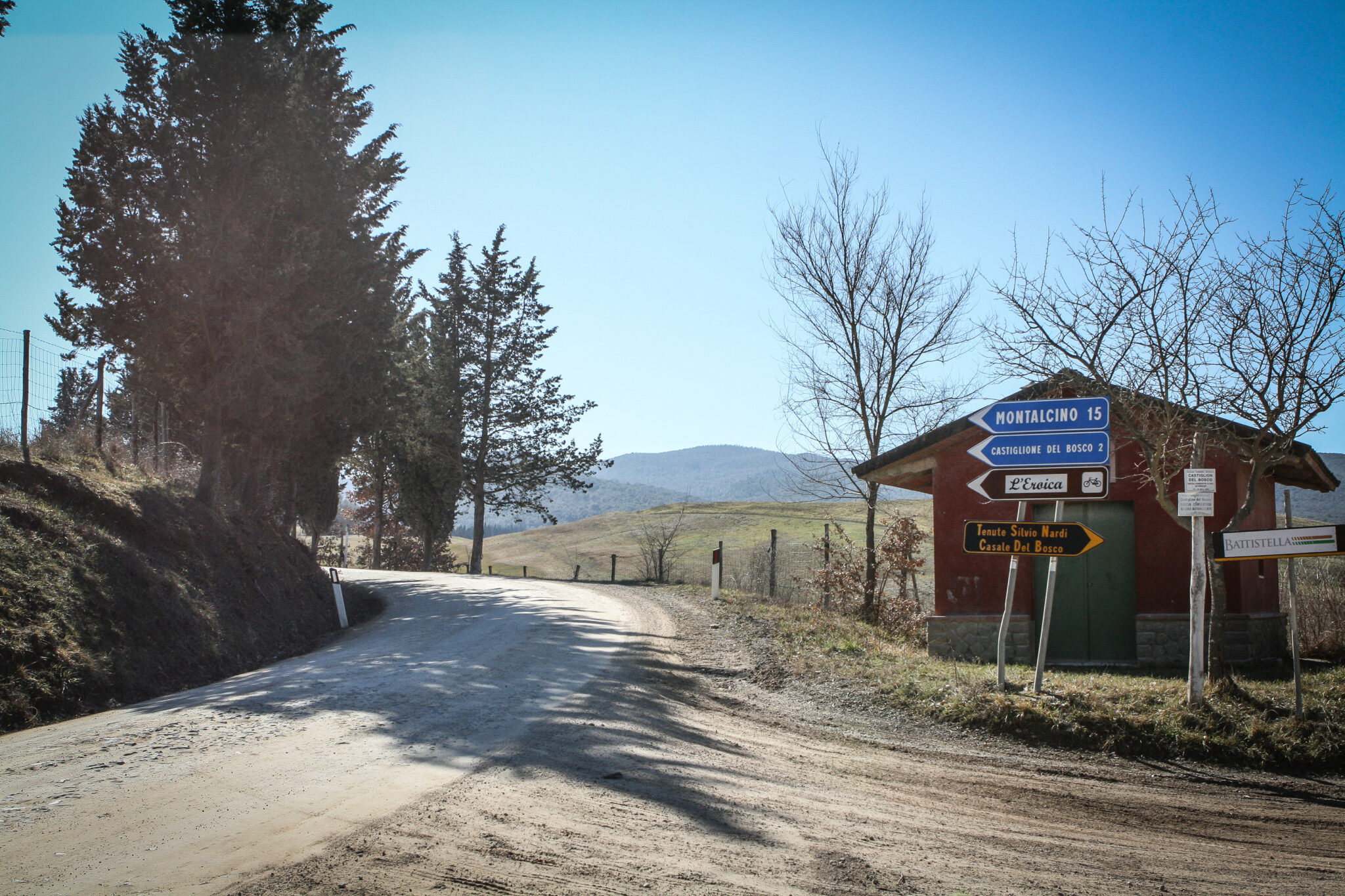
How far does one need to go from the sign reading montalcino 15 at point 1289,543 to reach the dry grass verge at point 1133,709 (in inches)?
55.4

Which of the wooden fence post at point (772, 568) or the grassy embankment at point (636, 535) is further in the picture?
the grassy embankment at point (636, 535)

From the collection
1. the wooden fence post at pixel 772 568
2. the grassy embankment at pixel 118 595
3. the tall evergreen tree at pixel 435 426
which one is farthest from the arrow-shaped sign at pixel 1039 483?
the tall evergreen tree at pixel 435 426

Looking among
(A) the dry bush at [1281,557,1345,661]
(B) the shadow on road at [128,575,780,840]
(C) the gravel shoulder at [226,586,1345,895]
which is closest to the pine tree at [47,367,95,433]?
(B) the shadow on road at [128,575,780,840]

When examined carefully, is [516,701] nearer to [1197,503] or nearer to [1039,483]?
[1039,483]

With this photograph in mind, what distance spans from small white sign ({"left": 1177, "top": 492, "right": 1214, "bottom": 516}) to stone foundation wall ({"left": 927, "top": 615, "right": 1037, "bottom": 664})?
15.1 feet

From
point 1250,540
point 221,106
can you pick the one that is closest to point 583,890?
point 1250,540

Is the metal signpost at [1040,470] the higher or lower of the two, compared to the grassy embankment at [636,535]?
higher

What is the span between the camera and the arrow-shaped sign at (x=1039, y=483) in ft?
26.6

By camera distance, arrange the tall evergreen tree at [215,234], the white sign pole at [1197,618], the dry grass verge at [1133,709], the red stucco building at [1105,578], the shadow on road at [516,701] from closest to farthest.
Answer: the shadow on road at [516,701] → the dry grass verge at [1133,709] → the white sign pole at [1197,618] → the red stucco building at [1105,578] → the tall evergreen tree at [215,234]

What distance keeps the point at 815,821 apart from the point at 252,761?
3.90m

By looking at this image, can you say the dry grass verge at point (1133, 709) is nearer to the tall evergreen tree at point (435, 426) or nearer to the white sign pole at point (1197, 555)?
the white sign pole at point (1197, 555)

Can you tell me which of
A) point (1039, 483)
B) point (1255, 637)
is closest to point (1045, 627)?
point (1039, 483)

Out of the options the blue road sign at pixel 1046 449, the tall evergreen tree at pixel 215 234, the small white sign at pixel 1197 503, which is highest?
the tall evergreen tree at pixel 215 234

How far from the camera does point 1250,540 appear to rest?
7.43 metres
